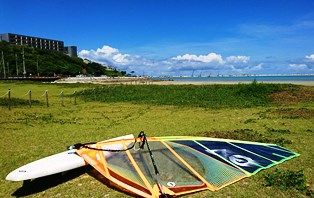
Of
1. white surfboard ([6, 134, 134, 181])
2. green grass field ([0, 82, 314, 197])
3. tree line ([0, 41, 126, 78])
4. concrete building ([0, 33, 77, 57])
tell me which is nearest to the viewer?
white surfboard ([6, 134, 134, 181])

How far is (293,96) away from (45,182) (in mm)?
20685

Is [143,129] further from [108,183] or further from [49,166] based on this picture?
[49,166]

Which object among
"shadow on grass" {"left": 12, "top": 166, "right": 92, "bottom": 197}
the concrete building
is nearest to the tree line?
the concrete building

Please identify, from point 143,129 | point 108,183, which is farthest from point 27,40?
point 108,183

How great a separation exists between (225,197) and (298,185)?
5.49 ft

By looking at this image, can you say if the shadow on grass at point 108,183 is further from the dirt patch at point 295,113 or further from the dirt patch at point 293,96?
the dirt patch at point 293,96

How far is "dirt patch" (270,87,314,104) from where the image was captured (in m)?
20.2

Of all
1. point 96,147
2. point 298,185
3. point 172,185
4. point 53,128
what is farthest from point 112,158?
point 53,128

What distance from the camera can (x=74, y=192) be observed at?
560 cm

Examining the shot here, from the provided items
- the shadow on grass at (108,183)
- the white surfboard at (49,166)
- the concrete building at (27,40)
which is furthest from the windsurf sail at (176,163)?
the concrete building at (27,40)

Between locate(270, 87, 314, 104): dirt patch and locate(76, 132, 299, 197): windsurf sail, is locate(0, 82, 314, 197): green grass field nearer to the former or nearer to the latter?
locate(270, 87, 314, 104): dirt patch

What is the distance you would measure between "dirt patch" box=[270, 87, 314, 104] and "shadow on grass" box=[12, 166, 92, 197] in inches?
691

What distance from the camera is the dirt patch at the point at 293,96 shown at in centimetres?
2019

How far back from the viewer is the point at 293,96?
21.5 m
